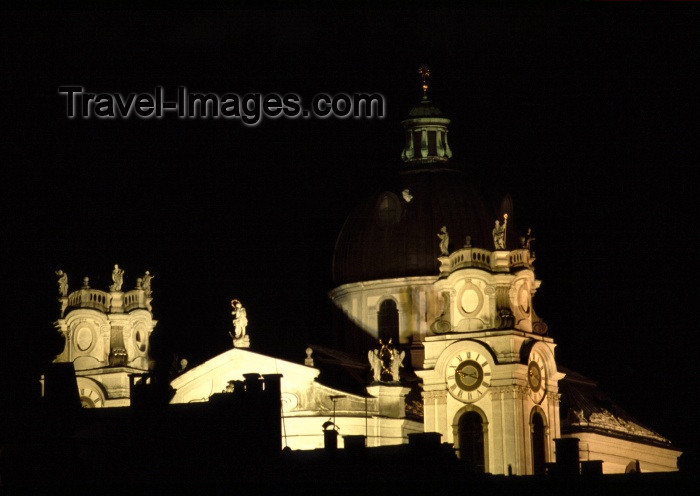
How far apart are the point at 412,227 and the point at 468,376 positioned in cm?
1316

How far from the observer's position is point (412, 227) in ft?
345

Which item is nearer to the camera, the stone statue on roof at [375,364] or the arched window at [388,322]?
the stone statue on roof at [375,364]

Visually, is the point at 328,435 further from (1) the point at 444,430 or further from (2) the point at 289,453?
(1) the point at 444,430

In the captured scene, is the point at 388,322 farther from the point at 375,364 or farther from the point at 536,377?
the point at 536,377

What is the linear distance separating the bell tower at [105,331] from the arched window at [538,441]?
13933mm

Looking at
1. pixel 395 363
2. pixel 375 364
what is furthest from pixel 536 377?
pixel 375 364

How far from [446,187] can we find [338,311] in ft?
20.4

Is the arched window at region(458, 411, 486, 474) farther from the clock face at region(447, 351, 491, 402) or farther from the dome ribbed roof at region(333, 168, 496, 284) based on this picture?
the dome ribbed roof at region(333, 168, 496, 284)

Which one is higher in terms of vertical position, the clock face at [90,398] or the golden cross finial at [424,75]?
the golden cross finial at [424,75]

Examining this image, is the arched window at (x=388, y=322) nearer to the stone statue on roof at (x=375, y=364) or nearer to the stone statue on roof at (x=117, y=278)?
the stone statue on roof at (x=375, y=364)

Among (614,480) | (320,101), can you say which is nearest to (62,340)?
(320,101)

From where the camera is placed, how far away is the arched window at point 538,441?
304 ft

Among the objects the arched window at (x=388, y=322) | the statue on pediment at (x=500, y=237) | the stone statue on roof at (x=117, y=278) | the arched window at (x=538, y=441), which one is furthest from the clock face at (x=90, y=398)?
the arched window at (x=538, y=441)

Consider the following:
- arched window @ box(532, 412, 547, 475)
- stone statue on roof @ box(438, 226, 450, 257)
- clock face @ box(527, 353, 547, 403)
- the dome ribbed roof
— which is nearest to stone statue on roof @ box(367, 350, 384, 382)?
stone statue on roof @ box(438, 226, 450, 257)
